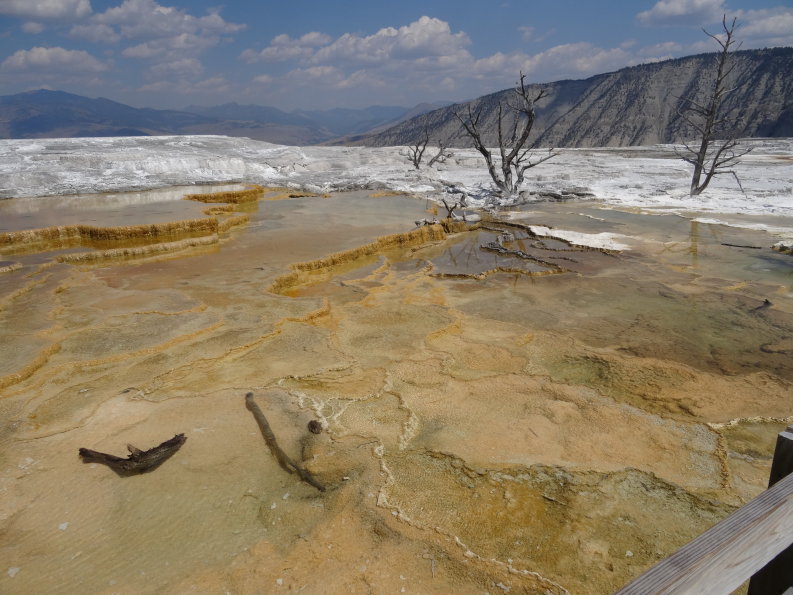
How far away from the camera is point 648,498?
2.68 m

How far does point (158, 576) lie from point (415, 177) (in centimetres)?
1747

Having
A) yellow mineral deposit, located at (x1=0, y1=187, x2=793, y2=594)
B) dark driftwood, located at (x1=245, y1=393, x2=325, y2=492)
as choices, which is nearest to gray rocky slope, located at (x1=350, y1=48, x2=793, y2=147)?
yellow mineral deposit, located at (x1=0, y1=187, x2=793, y2=594)

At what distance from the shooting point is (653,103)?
49.0 m

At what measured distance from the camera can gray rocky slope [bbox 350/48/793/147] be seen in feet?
132

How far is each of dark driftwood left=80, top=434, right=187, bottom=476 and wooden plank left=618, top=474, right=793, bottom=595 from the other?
288cm

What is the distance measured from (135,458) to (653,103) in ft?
190

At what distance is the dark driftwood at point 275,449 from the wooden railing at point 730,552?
86.7 inches

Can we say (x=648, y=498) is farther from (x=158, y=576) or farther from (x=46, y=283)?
(x=46, y=283)

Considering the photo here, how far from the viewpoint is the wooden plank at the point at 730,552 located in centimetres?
84

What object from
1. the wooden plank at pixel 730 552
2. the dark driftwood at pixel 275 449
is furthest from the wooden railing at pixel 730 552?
the dark driftwood at pixel 275 449

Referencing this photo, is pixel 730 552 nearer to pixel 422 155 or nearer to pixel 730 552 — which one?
pixel 730 552

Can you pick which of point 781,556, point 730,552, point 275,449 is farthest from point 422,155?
point 730,552

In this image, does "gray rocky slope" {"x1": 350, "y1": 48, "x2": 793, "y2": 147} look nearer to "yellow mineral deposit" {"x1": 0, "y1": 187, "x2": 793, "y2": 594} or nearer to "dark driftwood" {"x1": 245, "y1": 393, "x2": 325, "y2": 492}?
"yellow mineral deposit" {"x1": 0, "y1": 187, "x2": 793, "y2": 594}

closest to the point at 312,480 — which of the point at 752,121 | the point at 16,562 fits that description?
the point at 16,562
